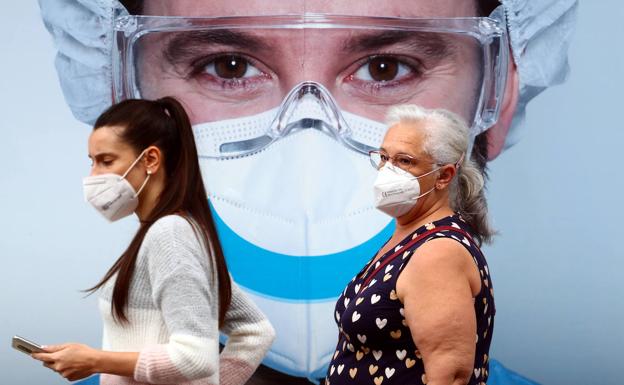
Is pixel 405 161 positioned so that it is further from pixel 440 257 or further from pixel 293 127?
pixel 293 127

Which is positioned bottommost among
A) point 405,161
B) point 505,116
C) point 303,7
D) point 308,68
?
point 405,161

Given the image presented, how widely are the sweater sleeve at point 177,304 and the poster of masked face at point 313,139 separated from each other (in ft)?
4.61

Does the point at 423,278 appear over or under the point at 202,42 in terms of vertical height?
under

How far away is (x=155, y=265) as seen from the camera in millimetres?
1768

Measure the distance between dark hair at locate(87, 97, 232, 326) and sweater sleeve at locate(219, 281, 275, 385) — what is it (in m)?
0.12

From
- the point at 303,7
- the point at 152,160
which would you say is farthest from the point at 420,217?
the point at 303,7

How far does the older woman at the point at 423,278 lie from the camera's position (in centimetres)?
181

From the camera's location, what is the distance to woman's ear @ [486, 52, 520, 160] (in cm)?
331

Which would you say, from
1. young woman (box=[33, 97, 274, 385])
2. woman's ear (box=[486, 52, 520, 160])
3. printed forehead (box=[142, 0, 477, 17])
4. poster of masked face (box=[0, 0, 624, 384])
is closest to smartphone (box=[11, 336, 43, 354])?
young woman (box=[33, 97, 274, 385])

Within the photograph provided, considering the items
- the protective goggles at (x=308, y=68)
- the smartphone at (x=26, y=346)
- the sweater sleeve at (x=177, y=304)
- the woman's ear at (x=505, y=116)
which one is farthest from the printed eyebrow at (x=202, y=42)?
the smartphone at (x=26, y=346)

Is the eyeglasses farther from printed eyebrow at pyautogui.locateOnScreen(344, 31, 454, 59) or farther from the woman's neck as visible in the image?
printed eyebrow at pyautogui.locateOnScreen(344, 31, 454, 59)

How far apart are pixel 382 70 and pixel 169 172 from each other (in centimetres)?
150

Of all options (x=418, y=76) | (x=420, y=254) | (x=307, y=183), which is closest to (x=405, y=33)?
(x=418, y=76)

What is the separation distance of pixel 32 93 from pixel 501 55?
→ 4.97 feet
